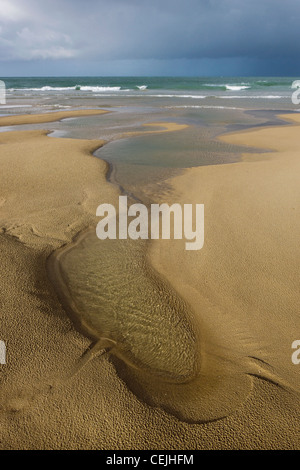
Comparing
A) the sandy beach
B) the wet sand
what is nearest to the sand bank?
the sandy beach

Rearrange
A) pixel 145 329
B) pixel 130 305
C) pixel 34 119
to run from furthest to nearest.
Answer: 1. pixel 34 119
2. pixel 130 305
3. pixel 145 329
